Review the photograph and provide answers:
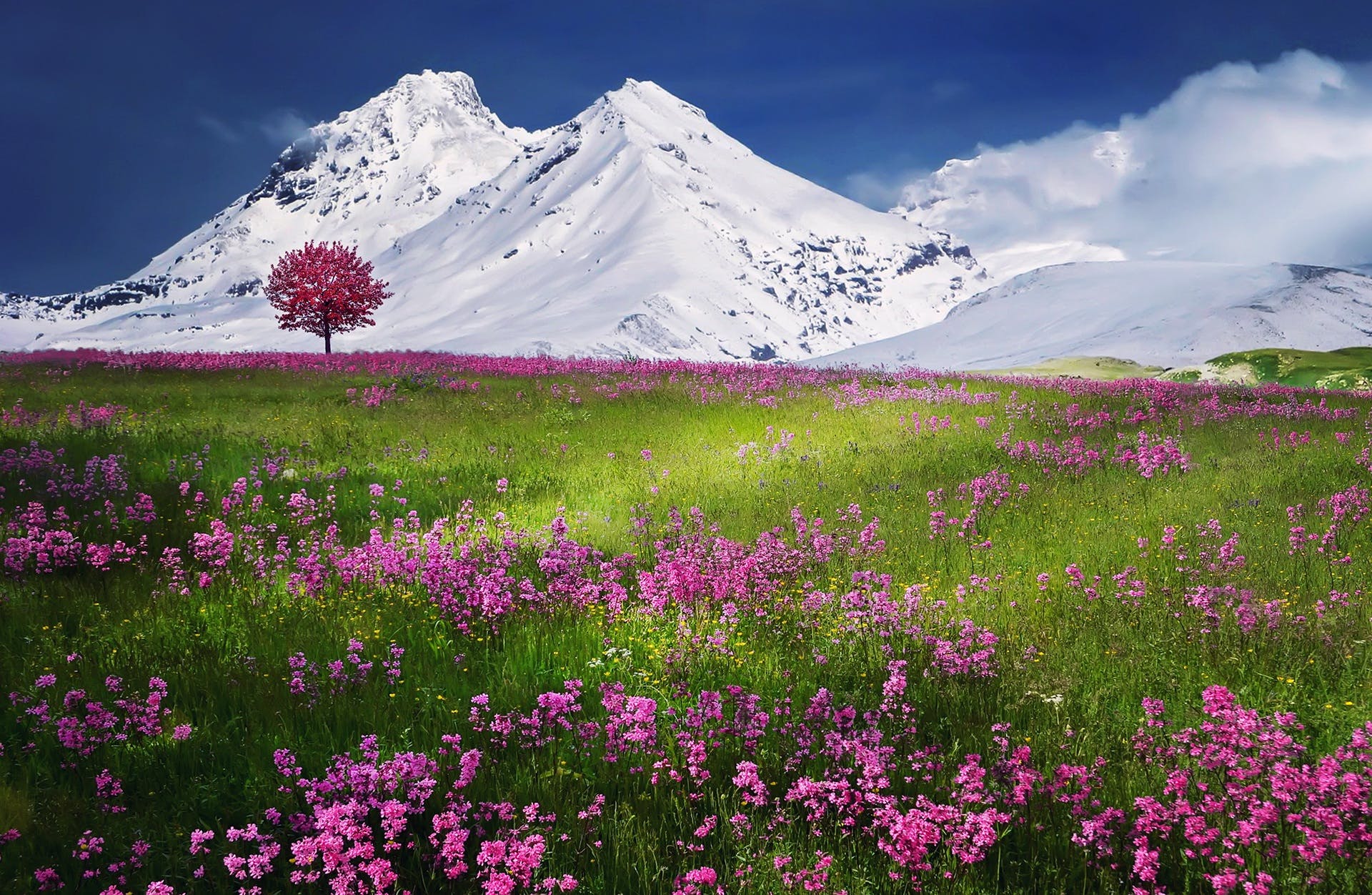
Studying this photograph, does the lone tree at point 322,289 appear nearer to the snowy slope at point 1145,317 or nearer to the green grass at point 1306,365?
the snowy slope at point 1145,317

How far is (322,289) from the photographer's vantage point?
134ft

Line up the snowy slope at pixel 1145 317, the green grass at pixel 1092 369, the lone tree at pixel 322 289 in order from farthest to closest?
the snowy slope at pixel 1145 317 → the lone tree at pixel 322 289 → the green grass at pixel 1092 369

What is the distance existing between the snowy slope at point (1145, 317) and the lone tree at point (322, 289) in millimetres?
25251

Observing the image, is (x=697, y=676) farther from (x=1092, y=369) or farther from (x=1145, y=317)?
(x=1145, y=317)

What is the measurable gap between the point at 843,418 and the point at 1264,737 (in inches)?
457

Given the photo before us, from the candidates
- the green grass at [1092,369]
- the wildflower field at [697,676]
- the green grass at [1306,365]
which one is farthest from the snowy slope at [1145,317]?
the wildflower field at [697,676]

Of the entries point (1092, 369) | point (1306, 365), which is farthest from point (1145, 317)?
point (1306, 365)

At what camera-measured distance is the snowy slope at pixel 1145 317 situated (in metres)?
46.4

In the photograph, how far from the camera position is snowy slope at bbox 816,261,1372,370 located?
46375 mm

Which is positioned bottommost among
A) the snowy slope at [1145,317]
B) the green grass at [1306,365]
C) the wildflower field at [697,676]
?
the wildflower field at [697,676]

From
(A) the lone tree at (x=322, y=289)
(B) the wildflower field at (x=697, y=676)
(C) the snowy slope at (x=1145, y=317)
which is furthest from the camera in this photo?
(C) the snowy slope at (x=1145, y=317)

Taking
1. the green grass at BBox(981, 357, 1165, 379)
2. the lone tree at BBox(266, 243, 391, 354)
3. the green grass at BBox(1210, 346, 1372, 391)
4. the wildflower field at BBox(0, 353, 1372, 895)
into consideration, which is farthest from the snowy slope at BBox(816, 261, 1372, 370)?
the lone tree at BBox(266, 243, 391, 354)

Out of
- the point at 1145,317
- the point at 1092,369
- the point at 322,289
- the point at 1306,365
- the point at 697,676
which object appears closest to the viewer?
the point at 697,676

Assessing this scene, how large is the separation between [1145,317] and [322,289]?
178ft
